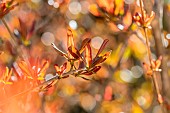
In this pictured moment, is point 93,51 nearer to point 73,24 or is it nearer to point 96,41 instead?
point 96,41

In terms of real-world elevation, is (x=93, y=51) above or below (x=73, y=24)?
below

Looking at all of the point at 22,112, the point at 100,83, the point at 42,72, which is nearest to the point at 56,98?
the point at 100,83

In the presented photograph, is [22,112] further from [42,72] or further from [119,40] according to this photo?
[119,40]

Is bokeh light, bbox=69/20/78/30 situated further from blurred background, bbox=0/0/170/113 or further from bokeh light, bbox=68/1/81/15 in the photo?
bokeh light, bbox=68/1/81/15

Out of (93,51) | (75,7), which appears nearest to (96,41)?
(93,51)

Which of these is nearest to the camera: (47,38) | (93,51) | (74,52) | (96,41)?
(74,52)

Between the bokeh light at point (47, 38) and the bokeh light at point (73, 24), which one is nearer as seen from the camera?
the bokeh light at point (73, 24)

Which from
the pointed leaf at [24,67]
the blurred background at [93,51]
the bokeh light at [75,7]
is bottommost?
the blurred background at [93,51]

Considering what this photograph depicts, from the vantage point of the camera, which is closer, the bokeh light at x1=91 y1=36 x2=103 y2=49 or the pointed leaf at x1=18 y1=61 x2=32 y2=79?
the pointed leaf at x1=18 y1=61 x2=32 y2=79

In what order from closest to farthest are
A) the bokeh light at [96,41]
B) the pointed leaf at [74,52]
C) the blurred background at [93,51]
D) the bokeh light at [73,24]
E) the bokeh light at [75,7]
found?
the pointed leaf at [74,52], the blurred background at [93,51], the bokeh light at [73,24], the bokeh light at [96,41], the bokeh light at [75,7]

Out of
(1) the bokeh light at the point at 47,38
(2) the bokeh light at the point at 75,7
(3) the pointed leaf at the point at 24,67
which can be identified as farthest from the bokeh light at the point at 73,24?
(3) the pointed leaf at the point at 24,67

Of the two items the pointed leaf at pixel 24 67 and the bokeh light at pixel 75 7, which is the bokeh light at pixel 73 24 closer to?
the bokeh light at pixel 75 7

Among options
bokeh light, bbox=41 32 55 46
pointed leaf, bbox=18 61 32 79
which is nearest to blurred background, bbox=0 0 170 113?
bokeh light, bbox=41 32 55 46
